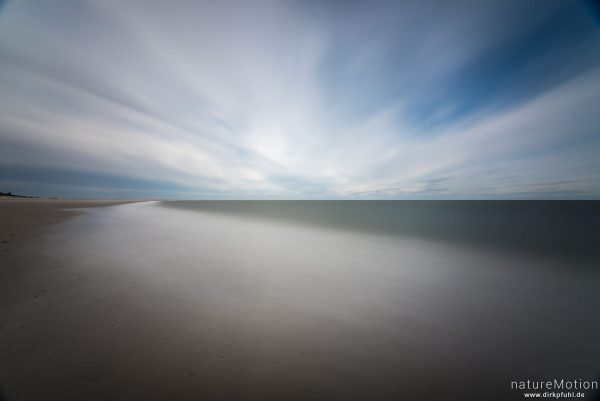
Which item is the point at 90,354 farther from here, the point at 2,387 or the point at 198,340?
the point at 198,340

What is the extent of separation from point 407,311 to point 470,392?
86.4 inches

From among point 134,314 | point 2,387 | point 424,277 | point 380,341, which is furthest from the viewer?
point 424,277

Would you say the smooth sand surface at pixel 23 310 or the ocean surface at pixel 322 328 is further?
the ocean surface at pixel 322 328

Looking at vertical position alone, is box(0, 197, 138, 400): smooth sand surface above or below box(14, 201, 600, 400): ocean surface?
above

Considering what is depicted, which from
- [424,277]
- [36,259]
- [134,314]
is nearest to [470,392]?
[424,277]

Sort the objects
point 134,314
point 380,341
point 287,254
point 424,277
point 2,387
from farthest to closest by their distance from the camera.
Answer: point 287,254 → point 424,277 → point 134,314 → point 380,341 → point 2,387

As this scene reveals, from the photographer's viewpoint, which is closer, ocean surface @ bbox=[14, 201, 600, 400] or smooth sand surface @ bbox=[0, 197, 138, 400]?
smooth sand surface @ bbox=[0, 197, 138, 400]

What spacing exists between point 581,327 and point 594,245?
18.1 meters

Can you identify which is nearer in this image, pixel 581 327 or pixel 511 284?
pixel 581 327

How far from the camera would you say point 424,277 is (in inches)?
310

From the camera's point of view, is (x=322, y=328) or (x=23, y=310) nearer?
(x=23, y=310)

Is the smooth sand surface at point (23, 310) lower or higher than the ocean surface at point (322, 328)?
higher

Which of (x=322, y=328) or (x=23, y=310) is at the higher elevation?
(x=23, y=310)

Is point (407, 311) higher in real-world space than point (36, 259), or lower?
lower
